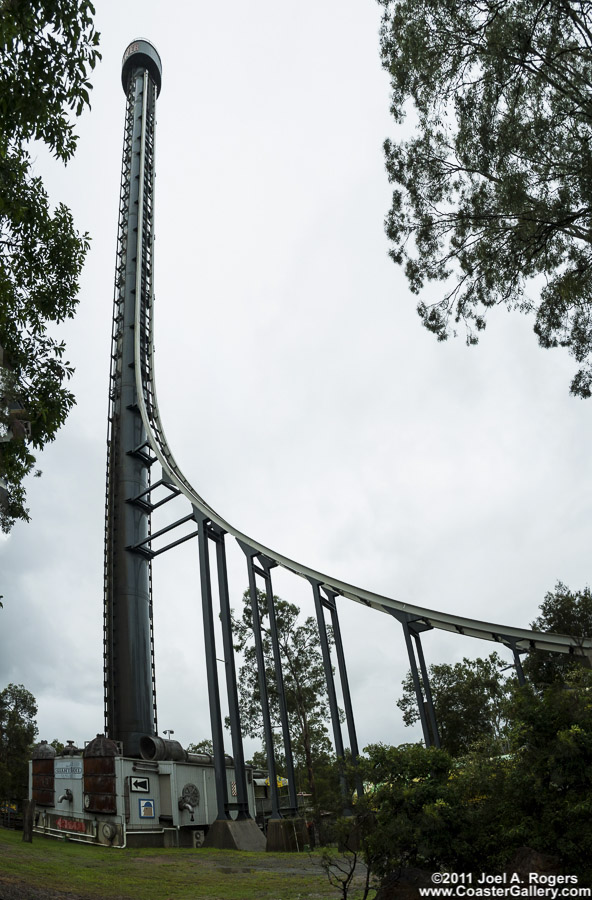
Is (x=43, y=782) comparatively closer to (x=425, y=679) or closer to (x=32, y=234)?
(x=425, y=679)

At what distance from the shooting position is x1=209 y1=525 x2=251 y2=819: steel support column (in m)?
17.9

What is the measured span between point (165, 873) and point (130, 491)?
1734cm

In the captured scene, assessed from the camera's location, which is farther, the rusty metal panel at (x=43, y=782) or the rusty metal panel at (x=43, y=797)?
the rusty metal panel at (x=43, y=782)

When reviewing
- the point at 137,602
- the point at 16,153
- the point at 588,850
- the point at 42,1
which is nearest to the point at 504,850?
the point at 588,850

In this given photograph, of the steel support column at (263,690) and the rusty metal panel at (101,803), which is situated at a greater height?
the steel support column at (263,690)

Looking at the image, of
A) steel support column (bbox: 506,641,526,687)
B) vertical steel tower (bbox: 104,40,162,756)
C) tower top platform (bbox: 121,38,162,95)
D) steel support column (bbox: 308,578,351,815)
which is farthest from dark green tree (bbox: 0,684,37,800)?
tower top platform (bbox: 121,38,162,95)

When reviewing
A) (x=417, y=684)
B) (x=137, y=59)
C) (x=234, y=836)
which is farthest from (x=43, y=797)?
(x=137, y=59)

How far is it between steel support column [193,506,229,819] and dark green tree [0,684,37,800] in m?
21.3

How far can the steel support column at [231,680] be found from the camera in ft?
58.7

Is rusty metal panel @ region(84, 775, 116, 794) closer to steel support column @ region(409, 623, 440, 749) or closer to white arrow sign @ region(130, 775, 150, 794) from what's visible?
white arrow sign @ region(130, 775, 150, 794)

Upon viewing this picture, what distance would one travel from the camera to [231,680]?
19.5 m

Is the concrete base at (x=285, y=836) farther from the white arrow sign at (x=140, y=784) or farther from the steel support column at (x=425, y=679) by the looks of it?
the steel support column at (x=425, y=679)

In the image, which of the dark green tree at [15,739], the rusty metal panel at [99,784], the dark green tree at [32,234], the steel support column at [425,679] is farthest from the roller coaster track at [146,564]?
the dark green tree at [15,739]

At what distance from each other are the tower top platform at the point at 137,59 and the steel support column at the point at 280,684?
106 feet
